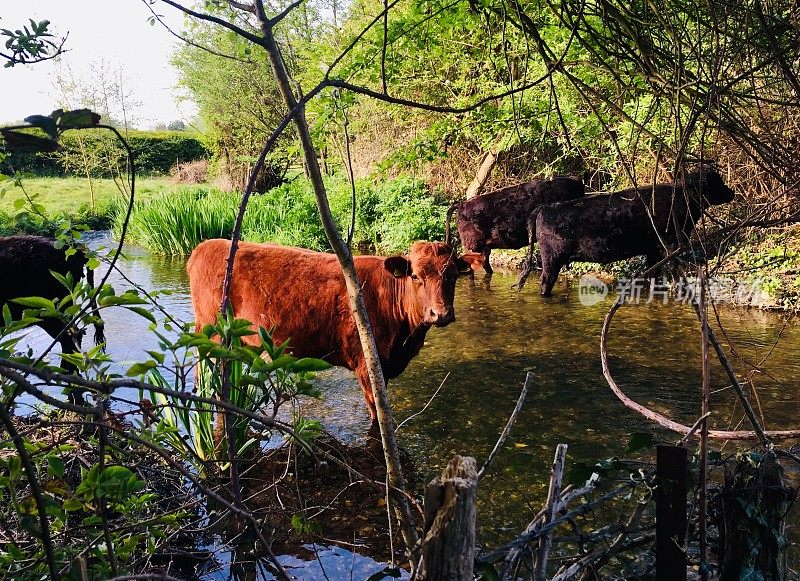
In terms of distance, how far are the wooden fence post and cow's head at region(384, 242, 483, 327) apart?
271 cm

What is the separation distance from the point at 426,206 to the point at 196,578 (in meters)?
11.4

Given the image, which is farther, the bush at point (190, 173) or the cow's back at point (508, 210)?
the bush at point (190, 173)

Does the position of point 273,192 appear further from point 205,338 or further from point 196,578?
point 205,338

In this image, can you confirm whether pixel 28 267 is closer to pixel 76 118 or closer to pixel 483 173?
pixel 76 118

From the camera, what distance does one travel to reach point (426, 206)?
14.0 meters

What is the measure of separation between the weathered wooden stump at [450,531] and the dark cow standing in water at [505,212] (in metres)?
8.98

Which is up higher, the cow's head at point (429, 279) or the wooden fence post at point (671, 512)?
the cow's head at point (429, 279)

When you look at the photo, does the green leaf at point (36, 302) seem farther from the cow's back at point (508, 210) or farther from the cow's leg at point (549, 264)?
the cow's back at point (508, 210)

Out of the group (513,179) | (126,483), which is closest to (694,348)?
(126,483)

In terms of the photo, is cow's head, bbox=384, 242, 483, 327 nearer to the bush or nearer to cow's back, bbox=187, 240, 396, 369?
cow's back, bbox=187, 240, 396, 369

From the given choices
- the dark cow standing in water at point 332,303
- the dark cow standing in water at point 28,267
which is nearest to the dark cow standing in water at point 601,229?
the dark cow standing in water at point 332,303

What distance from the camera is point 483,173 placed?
Answer: 45.7 ft

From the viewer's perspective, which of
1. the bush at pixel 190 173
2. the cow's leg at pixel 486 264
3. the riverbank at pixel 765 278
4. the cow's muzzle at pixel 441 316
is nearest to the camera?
the cow's muzzle at pixel 441 316

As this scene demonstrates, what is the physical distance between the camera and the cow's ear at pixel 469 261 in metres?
5.01
